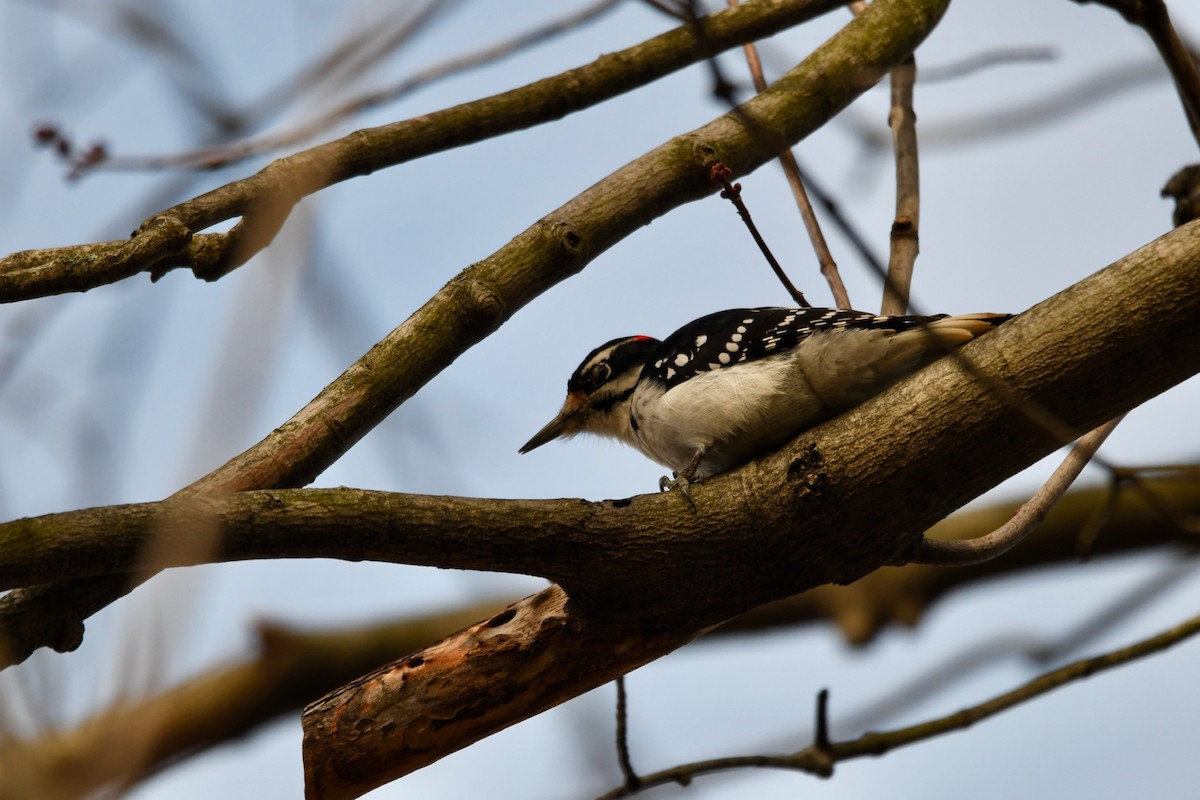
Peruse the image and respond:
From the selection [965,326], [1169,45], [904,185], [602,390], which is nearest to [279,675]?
[602,390]

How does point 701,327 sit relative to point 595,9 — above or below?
above

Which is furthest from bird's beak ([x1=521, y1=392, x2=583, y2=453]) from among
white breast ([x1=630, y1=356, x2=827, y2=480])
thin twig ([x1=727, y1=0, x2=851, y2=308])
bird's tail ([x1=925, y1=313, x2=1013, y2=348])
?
bird's tail ([x1=925, y1=313, x2=1013, y2=348])

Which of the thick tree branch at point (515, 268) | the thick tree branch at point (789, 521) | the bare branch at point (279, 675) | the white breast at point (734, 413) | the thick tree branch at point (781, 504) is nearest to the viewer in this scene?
the thick tree branch at point (781, 504)

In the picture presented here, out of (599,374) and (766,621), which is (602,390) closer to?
(599,374)

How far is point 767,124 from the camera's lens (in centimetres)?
450

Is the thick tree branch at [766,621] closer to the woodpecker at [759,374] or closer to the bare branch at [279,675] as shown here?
the bare branch at [279,675]

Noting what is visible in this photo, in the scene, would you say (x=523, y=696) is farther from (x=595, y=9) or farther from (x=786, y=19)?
(x=786, y=19)

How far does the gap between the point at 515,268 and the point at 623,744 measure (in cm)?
178

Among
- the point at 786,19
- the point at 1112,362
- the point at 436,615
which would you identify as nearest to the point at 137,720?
the point at 1112,362

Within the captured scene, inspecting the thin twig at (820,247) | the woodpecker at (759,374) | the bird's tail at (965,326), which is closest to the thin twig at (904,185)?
the thin twig at (820,247)

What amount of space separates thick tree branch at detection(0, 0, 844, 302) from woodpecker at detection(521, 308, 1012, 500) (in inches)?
25.8

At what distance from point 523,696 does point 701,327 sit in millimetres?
1809

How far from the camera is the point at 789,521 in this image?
360cm

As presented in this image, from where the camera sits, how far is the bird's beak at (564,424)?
5738 mm
